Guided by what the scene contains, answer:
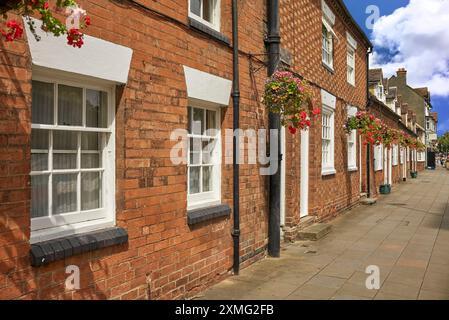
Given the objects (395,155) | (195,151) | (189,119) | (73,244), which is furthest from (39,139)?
(395,155)

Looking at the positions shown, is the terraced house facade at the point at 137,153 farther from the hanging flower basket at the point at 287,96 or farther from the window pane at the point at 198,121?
the hanging flower basket at the point at 287,96

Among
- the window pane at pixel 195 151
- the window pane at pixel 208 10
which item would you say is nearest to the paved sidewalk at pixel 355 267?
the window pane at pixel 195 151

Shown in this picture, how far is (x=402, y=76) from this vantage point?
52000mm

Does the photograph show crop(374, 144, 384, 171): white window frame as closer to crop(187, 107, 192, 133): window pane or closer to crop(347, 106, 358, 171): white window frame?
crop(347, 106, 358, 171): white window frame

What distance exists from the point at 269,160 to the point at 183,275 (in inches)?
116

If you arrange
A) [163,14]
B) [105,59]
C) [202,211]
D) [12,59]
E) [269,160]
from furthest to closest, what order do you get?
[269,160], [202,211], [163,14], [105,59], [12,59]

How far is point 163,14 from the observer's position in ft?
15.4

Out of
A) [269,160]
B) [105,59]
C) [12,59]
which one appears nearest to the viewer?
[12,59]

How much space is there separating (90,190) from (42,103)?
3.11ft

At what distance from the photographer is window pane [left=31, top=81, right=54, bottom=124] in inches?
139

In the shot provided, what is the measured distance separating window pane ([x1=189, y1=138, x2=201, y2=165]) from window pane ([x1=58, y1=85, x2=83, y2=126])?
1.87 metres

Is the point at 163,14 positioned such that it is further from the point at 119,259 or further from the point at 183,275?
the point at 183,275

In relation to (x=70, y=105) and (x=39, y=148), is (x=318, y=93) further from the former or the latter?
(x=39, y=148)
